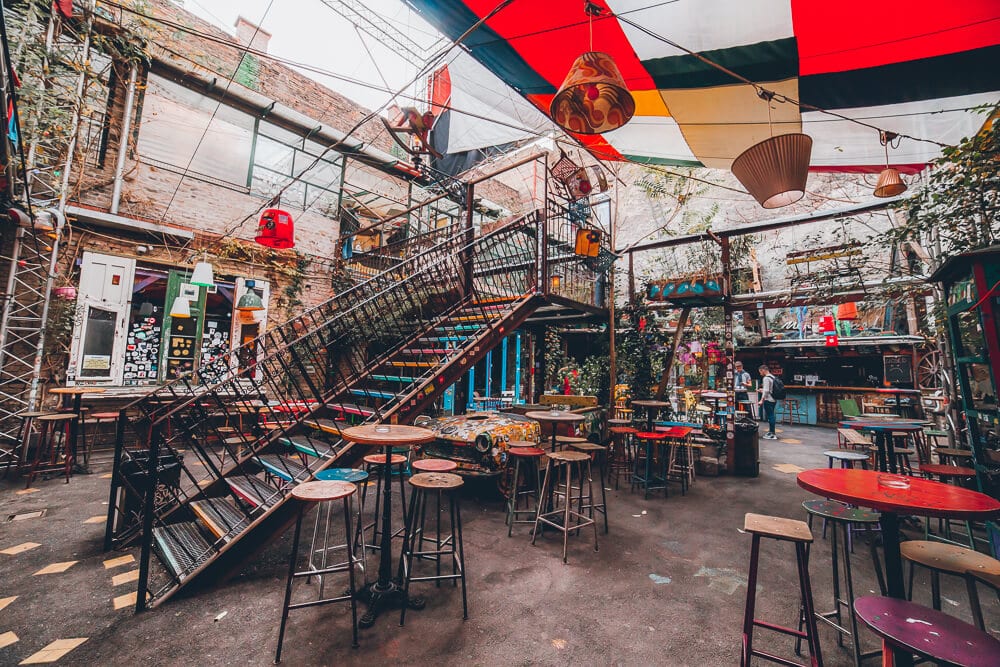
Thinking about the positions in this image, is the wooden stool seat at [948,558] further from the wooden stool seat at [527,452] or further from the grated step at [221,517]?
the grated step at [221,517]

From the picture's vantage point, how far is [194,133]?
29.1ft

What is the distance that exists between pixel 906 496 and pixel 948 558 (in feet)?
1.73

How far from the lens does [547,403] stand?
776 cm

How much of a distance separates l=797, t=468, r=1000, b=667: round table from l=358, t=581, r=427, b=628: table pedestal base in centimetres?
270

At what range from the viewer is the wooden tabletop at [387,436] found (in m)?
2.65

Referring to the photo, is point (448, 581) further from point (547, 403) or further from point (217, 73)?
point (217, 73)

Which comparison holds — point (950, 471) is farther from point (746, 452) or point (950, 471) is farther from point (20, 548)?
point (20, 548)

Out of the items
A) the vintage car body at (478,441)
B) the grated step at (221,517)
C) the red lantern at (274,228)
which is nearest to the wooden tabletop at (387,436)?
the grated step at (221,517)

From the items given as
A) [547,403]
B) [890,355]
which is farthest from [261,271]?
[890,355]

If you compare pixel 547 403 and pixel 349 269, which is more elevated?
pixel 349 269

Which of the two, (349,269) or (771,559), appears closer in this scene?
(771,559)

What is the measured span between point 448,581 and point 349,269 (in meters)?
9.57

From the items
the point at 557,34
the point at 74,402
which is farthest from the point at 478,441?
the point at 74,402

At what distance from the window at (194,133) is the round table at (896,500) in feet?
38.6
